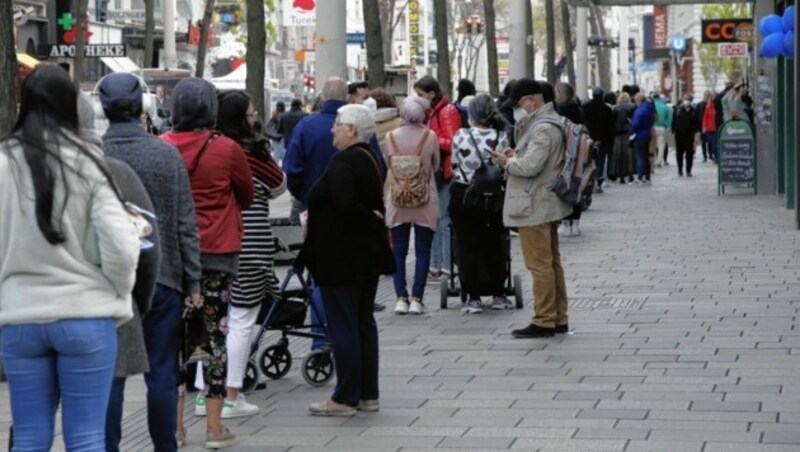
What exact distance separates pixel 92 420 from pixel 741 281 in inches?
435

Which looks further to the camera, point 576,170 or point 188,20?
point 188,20

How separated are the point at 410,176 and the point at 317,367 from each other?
3.79m

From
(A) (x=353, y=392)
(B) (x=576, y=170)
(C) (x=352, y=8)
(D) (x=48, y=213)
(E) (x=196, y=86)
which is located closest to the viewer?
(D) (x=48, y=213)

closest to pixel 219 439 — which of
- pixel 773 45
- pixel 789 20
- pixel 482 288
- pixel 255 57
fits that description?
pixel 482 288

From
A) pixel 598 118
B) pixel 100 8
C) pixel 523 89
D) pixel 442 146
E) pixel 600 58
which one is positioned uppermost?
pixel 100 8

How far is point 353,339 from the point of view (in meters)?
9.57

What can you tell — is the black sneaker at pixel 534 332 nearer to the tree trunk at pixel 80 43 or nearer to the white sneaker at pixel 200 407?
the white sneaker at pixel 200 407

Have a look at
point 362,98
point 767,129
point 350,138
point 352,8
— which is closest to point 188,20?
point 352,8

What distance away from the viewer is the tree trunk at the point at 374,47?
998 inches

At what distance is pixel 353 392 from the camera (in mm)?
9570

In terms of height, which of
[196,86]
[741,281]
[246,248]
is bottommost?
[741,281]

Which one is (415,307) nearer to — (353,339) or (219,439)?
(353,339)

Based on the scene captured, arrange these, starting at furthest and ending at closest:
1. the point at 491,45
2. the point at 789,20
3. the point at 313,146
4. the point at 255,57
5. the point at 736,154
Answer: the point at 491,45 → the point at 736,154 → the point at 789,20 → the point at 255,57 → the point at 313,146

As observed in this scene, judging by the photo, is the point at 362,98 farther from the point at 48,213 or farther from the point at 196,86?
the point at 48,213
